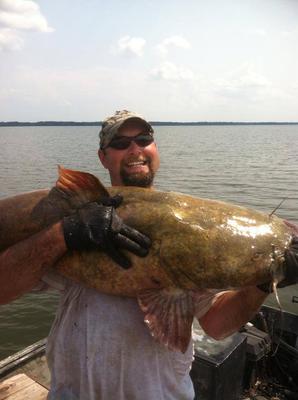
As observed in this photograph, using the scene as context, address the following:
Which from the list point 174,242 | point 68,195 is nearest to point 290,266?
point 174,242

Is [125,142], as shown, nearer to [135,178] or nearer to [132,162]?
[132,162]

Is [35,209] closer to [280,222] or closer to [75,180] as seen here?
[75,180]

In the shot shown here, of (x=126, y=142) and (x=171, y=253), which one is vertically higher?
(x=126, y=142)

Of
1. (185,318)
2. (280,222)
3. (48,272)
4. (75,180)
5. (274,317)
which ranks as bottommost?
(274,317)

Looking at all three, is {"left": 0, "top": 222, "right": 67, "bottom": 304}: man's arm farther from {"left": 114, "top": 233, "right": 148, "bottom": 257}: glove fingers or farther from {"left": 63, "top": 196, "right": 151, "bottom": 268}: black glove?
{"left": 114, "top": 233, "right": 148, "bottom": 257}: glove fingers

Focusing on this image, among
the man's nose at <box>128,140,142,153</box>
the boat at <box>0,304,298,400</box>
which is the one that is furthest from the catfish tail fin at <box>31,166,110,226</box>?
the boat at <box>0,304,298,400</box>

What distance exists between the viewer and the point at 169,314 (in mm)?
2104

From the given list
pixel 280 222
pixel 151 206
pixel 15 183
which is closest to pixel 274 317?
pixel 280 222

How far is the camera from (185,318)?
6.98 feet

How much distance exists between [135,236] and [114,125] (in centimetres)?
92

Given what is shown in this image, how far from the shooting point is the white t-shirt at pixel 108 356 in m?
2.09

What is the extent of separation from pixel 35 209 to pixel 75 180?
1.03 ft

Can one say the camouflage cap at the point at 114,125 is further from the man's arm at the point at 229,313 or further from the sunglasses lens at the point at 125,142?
the man's arm at the point at 229,313

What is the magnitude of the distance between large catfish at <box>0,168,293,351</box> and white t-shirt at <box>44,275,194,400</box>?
10cm
